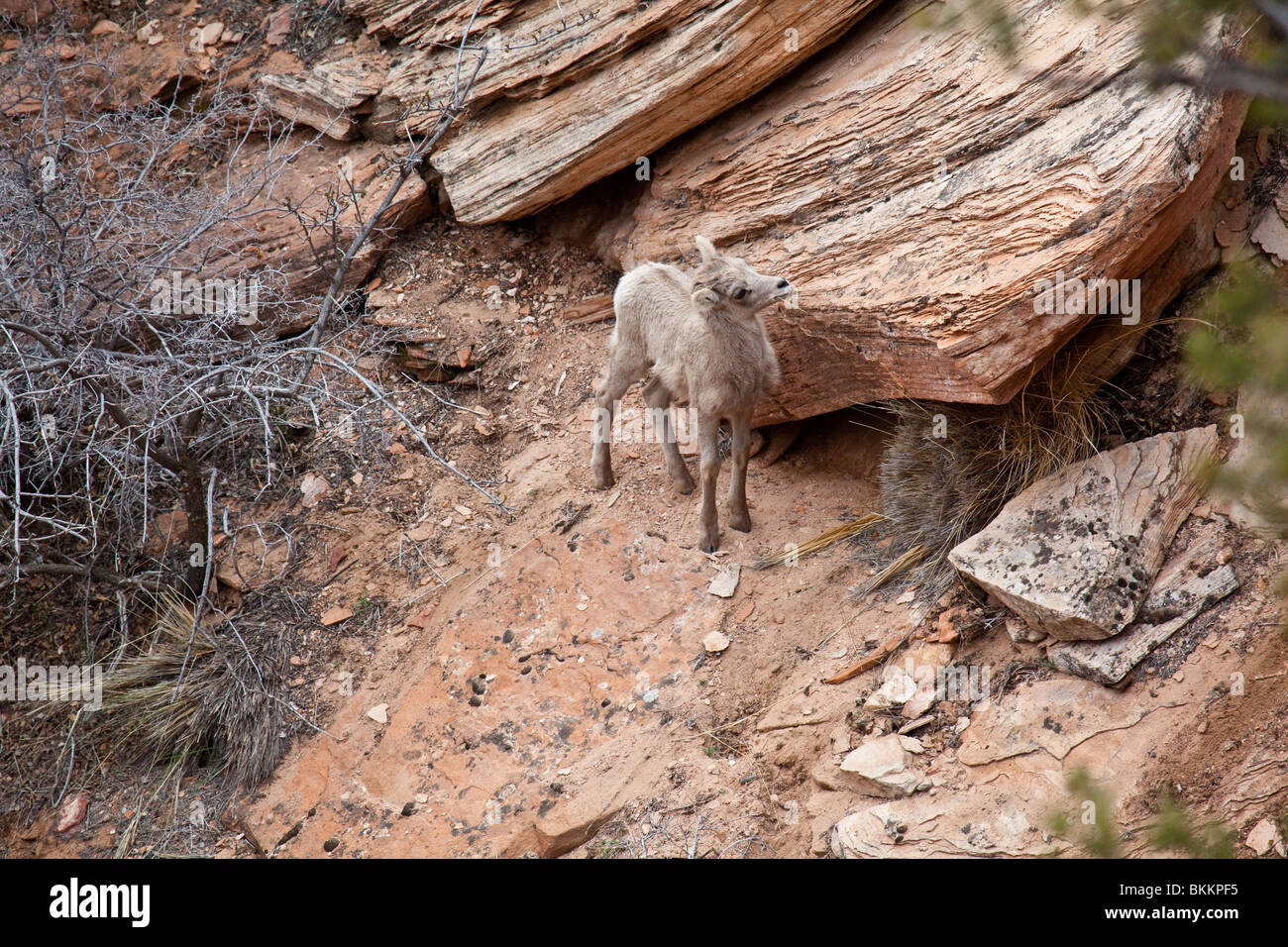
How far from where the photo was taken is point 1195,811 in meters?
4.23

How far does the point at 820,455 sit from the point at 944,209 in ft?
7.23

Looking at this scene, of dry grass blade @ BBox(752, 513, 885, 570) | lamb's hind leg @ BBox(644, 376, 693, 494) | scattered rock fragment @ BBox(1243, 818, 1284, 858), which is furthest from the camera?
lamb's hind leg @ BBox(644, 376, 693, 494)

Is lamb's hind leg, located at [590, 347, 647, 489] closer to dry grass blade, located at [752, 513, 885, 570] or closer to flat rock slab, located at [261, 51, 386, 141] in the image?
dry grass blade, located at [752, 513, 885, 570]

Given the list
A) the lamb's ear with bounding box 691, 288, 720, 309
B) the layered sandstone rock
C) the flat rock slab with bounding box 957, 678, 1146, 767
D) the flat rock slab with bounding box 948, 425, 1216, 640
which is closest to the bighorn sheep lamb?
the lamb's ear with bounding box 691, 288, 720, 309

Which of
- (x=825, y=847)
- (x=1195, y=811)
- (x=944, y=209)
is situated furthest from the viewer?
(x=944, y=209)

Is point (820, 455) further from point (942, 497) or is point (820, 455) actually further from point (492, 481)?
point (492, 481)

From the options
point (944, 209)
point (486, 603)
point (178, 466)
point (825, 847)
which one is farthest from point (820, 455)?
point (178, 466)

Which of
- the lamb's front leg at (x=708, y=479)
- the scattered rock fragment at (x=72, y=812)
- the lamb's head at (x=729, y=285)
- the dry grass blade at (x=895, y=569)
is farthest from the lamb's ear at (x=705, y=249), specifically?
the scattered rock fragment at (x=72, y=812)

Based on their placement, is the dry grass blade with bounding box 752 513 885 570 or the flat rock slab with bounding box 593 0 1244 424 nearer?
the flat rock slab with bounding box 593 0 1244 424

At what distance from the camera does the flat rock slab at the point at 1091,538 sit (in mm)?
4863

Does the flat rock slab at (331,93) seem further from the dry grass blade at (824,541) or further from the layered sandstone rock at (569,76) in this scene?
the dry grass blade at (824,541)

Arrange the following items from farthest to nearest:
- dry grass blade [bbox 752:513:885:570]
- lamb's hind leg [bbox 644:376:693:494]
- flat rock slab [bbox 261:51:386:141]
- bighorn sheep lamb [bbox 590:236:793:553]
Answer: flat rock slab [bbox 261:51:386:141] < lamb's hind leg [bbox 644:376:693:494] < dry grass blade [bbox 752:513:885:570] < bighorn sheep lamb [bbox 590:236:793:553]

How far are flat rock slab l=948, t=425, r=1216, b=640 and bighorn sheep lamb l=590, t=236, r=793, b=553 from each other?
1763 mm

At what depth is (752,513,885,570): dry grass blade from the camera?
648cm
